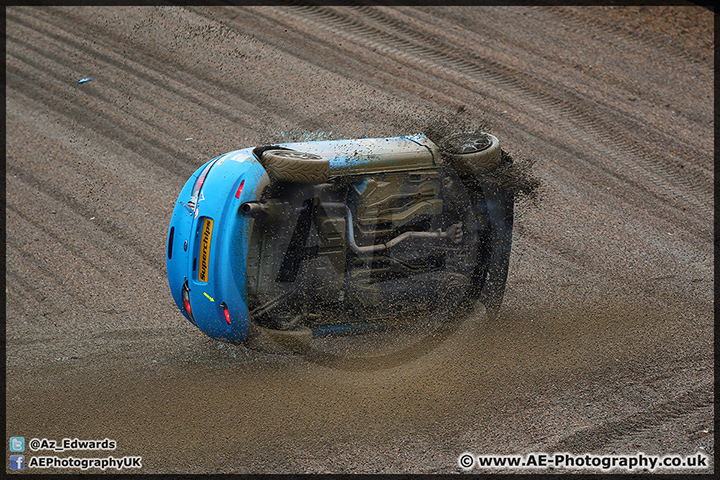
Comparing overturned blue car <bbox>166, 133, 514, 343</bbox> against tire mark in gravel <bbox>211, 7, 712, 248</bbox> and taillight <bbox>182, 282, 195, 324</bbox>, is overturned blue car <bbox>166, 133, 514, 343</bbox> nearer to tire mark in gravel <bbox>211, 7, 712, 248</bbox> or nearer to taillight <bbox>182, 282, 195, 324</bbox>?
taillight <bbox>182, 282, 195, 324</bbox>

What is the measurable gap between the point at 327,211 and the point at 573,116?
595 cm

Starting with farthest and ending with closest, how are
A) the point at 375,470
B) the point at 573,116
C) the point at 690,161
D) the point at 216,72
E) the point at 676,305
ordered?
the point at 216,72
the point at 573,116
the point at 690,161
the point at 676,305
the point at 375,470

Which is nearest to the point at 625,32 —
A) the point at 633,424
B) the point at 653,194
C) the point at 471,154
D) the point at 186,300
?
the point at 653,194

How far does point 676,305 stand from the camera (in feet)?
21.8

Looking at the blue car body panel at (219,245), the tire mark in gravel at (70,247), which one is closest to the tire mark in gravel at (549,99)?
the blue car body panel at (219,245)

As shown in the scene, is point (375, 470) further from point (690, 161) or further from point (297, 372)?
point (690, 161)

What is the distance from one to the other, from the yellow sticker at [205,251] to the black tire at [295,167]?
0.65 meters

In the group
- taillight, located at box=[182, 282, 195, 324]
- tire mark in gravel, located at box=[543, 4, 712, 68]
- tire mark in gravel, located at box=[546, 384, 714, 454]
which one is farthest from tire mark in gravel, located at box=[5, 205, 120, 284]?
tire mark in gravel, located at box=[543, 4, 712, 68]

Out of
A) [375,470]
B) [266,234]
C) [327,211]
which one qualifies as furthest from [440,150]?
[375,470]

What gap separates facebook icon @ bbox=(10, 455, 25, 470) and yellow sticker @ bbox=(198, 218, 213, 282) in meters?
1.98

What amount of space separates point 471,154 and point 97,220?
4895 mm

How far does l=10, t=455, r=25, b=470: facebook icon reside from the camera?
16.0 ft

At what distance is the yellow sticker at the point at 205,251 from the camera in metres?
4.94

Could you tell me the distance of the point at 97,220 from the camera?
791cm
